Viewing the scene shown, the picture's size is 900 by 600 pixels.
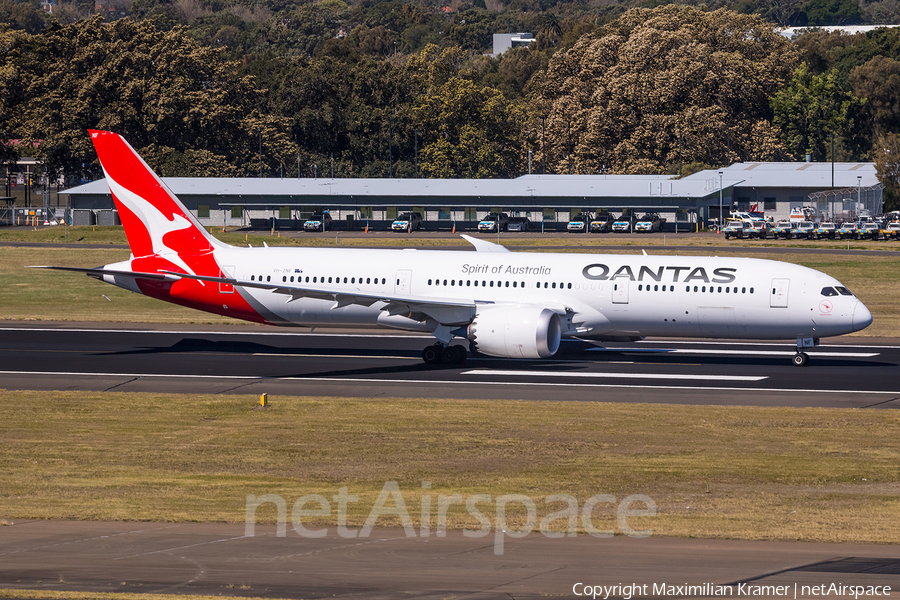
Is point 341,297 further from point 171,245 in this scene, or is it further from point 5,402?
point 5,402

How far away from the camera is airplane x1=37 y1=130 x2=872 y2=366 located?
38.2 metres

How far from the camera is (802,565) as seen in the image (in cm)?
1711

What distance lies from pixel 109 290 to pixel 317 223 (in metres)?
52.1

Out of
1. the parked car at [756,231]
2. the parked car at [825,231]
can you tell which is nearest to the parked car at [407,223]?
the parked car at [756,231]

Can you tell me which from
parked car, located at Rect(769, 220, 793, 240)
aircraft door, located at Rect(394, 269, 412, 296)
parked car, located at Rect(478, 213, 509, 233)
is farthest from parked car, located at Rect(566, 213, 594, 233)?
aircraft door, located at Rect(394, 269, 412, 296)

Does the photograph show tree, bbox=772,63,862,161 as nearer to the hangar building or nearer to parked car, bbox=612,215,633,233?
the hangar building

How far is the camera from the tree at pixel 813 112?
153500mm

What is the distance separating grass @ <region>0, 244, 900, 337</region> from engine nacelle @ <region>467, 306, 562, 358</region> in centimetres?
1847

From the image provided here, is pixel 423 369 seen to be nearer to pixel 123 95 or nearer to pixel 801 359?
pixel 801 359

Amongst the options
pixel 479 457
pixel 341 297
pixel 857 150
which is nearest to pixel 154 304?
pixel 341 297

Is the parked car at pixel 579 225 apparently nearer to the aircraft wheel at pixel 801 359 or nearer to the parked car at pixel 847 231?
the parked car at pixel 847 231

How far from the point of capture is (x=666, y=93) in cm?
14038

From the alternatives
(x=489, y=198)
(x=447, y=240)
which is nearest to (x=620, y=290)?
(x=447, y=240)

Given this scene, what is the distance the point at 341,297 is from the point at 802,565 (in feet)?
80.4
